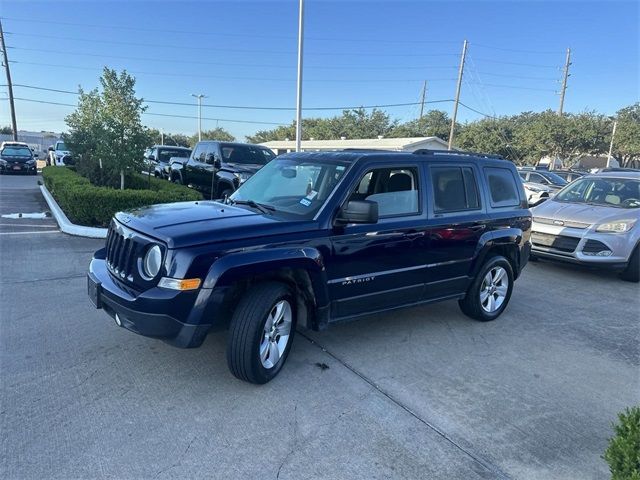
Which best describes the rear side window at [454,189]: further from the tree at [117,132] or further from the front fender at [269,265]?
the tree at [117,132]

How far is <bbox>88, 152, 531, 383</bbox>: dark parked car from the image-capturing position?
Answer: 3186mm

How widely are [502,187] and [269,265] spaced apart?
3.48 meters

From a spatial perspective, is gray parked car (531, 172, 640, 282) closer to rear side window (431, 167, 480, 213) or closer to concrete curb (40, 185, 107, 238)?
rear side window (431, 167, 480, 213)

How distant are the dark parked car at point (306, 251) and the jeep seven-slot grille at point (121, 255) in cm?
1

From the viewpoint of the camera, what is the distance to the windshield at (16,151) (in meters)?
22.5

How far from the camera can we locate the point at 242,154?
12094 millimetres

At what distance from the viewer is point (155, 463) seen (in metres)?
2.64

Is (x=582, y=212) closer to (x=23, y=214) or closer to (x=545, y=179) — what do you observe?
(x=23, y=214)

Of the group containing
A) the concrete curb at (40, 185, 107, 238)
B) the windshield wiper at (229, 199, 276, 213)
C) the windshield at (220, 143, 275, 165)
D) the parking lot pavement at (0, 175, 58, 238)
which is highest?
the windshield at (220, 143, 275, 165)

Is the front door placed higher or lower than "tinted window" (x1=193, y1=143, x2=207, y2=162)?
lower

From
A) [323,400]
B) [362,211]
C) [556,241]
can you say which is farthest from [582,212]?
[323,400]

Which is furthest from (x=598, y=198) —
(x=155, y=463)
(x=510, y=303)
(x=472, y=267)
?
(x=155, y=463)

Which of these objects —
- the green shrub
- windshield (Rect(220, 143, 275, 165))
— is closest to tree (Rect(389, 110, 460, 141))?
windshield (Rect(220, 143, 275, 165))

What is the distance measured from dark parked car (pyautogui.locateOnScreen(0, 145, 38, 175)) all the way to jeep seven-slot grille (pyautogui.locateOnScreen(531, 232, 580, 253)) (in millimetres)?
Result: 23980
